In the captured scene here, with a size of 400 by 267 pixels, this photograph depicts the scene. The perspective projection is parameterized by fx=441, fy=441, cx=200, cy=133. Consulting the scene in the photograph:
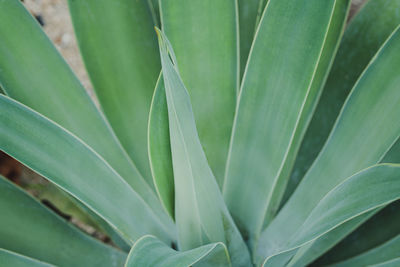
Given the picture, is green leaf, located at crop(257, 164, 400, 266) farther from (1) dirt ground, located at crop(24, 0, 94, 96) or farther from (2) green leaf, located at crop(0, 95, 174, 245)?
(1) dirt ground, located at crop(24, 0, 94, 96)

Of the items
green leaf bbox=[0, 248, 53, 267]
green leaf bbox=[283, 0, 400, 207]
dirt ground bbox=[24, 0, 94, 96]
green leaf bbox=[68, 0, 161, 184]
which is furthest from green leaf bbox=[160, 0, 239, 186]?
dirt ground bbox=[24, 0, 94, 96]

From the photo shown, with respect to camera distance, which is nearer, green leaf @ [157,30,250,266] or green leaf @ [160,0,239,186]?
green leaf @ [157,30,250,266]

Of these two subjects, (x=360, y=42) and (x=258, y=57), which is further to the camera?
(x=360, y=42)

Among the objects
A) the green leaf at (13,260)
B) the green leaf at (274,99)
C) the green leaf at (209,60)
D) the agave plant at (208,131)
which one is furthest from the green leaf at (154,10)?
the green leaf at (13,260)

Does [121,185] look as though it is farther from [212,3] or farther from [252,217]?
[212,3]

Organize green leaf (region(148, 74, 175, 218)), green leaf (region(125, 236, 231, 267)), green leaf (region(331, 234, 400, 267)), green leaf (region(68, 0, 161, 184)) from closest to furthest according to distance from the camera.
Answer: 1. green leaf (region(125, 236, 231, 267))
2. green leaf (region(148, 74, 175, 218))
3. green leaf (region(331, 234, 400, 267))
4. green leaf (region(68, 0, 161, 184))

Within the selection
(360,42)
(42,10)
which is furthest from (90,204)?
(42,10)

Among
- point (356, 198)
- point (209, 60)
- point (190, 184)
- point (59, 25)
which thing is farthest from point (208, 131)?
point (59, 25)
